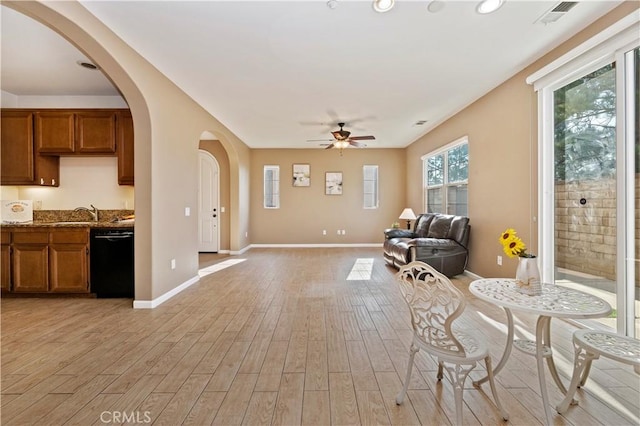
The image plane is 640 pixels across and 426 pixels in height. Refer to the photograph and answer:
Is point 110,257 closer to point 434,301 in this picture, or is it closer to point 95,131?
point 95,131

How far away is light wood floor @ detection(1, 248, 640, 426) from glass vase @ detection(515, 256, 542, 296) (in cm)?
69

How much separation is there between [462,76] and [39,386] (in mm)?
5090

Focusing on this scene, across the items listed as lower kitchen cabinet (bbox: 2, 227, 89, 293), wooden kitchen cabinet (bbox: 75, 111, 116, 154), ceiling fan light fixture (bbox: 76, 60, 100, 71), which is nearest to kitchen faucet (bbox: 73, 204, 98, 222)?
lower kitchen cabinet (bbox: 2, 227, 89, 293)

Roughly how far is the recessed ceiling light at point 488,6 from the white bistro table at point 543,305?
223 centimetres

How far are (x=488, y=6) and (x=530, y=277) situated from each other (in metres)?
2.21

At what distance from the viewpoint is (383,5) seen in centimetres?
233

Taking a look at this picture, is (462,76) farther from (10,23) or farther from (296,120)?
(10,23)

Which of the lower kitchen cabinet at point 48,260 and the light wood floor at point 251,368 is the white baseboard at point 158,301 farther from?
the lower kitchen cabinet at point 48,260

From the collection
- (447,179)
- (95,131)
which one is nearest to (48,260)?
(95,131)

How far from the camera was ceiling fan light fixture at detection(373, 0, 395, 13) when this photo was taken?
229 centimetres

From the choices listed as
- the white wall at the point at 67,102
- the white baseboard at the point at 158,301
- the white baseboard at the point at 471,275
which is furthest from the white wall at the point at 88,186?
the white baseboard at the point at 471,275

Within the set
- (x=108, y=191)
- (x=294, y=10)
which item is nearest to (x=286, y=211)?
(x=108, y=191)

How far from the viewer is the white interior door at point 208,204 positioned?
7473 millimetres

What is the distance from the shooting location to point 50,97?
14.3ft
